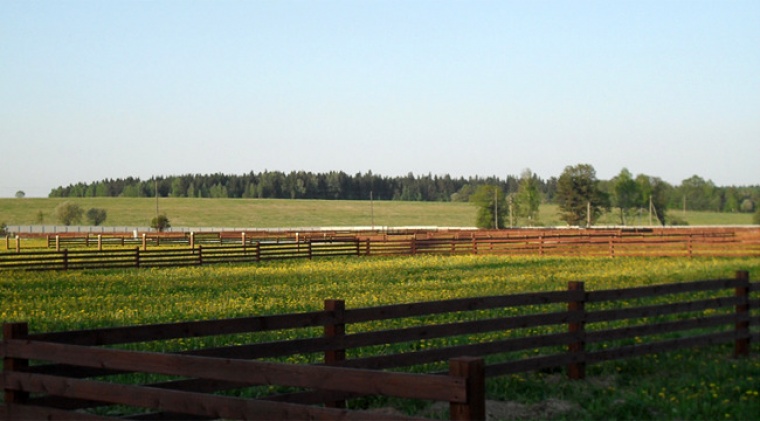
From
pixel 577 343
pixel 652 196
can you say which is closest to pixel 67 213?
pixel 652 196

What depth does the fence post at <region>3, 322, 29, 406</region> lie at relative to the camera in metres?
6.97

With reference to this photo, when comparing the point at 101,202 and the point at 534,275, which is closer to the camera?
the point at 534,275

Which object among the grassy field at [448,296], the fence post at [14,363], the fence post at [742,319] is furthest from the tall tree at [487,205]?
the fence post at [14,363]

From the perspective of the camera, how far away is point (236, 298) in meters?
25.0

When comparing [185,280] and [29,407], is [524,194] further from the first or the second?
[29,407]

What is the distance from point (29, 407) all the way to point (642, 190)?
175 metres

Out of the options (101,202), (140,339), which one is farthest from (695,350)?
(101,202)

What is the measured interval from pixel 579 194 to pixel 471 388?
147 meters

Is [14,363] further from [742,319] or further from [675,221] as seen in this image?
[675,221]

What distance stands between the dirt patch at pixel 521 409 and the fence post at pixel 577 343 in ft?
4.50

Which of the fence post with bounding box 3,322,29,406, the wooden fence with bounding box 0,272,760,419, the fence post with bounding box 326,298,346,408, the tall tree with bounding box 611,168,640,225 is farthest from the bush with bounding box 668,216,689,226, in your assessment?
the fence post with bounding box 3,322,29,406

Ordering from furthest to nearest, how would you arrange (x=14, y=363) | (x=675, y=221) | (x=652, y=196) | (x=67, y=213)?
(x=652, y=196) → (x=675, y=221) → (x=67, y=213) → (x=14, y=363)

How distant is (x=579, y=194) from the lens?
14825cm

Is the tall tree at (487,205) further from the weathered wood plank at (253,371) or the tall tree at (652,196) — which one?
the weathered wood plank at (253,371)
